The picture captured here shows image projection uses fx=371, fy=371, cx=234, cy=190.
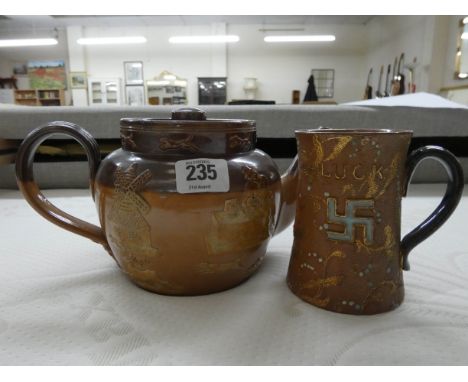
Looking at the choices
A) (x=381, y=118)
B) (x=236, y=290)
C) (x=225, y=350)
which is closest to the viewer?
(x=225, y=350)

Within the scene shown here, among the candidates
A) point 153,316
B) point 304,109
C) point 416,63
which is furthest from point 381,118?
point 416,63

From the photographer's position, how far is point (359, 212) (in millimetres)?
345

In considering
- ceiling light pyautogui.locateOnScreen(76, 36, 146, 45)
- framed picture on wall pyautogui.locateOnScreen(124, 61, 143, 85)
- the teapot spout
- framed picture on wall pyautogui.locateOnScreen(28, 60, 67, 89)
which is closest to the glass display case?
framed picture on wall pyautogui.locateOnScreen(124, 61, 143, 85)

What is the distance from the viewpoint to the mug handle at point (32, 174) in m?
0.38

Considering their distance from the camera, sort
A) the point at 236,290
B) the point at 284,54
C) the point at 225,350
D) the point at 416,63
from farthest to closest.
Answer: the point at 284,54
the point at 416,63
the point at 236,290
the point at 225,350

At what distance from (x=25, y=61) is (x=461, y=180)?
7.00 m

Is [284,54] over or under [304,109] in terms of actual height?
over

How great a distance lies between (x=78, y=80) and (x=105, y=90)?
0.43 m

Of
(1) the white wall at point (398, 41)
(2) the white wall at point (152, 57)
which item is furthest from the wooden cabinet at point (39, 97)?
(1) the white wall at point (398, 41)

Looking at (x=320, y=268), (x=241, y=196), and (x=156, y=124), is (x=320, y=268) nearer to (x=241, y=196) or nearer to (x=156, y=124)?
(x=241, y=196)

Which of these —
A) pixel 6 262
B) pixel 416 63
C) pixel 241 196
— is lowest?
pixel 6 262

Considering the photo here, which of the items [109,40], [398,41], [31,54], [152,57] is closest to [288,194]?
[398,41]

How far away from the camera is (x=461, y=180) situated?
34cm

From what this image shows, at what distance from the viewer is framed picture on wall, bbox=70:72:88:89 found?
5.70 metres
